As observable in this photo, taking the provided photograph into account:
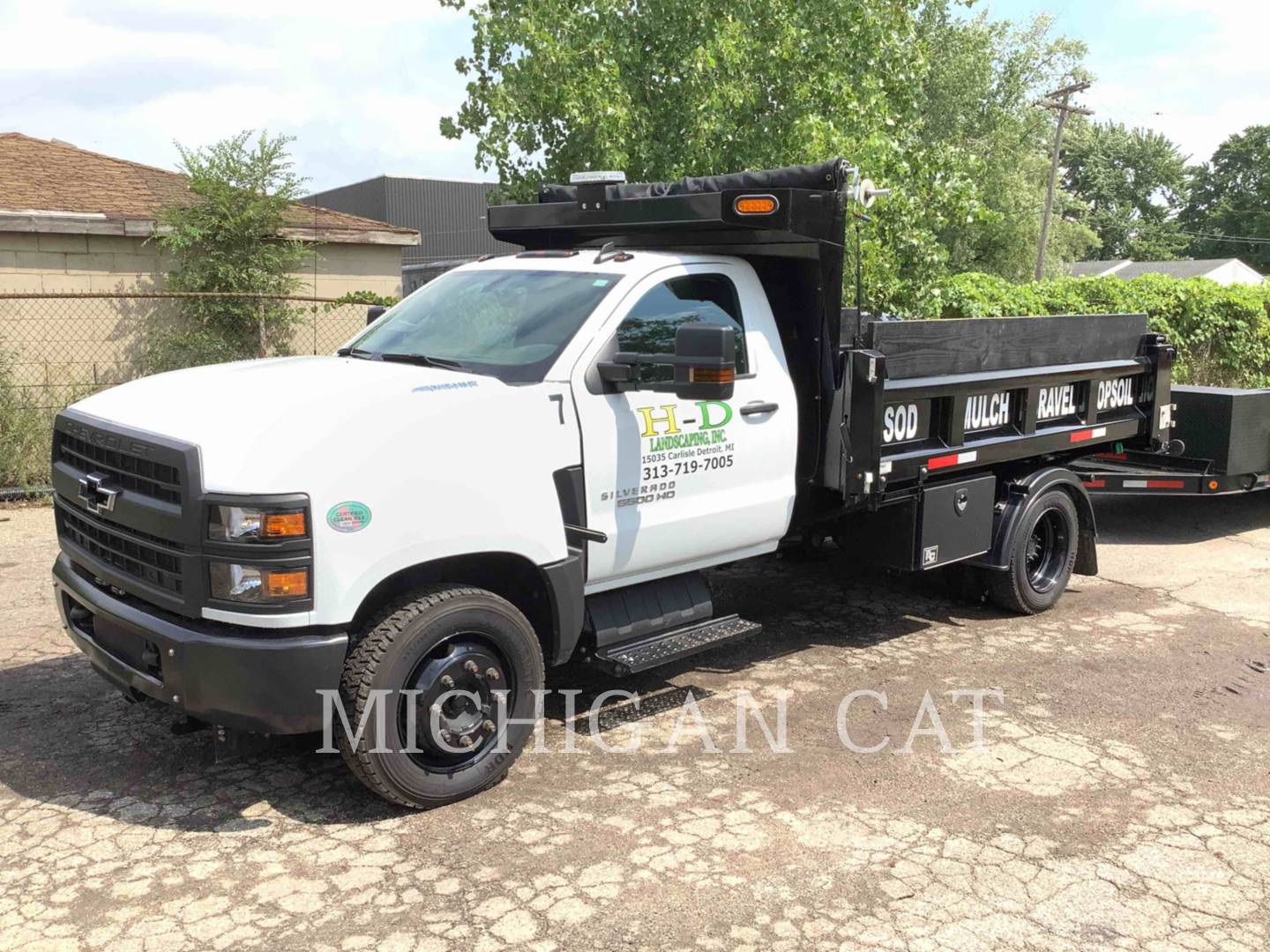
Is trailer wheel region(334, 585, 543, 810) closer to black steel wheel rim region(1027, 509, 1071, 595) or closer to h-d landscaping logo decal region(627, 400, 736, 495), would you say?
h-d landscaping logo decal region(627, 400, 736, 495)

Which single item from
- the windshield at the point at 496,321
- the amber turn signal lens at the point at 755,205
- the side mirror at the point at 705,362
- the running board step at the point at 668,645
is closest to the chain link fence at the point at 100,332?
the windshield at the point at 496,321

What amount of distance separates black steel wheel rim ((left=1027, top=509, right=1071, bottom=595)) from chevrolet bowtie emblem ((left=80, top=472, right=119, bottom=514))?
17.8 ft

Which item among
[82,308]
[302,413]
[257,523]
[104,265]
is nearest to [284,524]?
[257,523]

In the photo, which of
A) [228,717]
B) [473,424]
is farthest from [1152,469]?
[228,717]

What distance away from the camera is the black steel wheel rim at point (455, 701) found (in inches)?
166

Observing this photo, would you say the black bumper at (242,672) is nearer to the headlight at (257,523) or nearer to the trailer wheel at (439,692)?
the trailer wheel at (439,692)

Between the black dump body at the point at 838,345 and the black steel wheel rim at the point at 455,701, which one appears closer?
the black steel wheel rim at the point at 455,701

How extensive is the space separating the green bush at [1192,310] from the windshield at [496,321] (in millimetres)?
10086

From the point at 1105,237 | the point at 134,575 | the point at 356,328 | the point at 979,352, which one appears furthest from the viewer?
the point at 1105,237

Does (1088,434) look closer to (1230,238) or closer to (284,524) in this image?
(284,524)

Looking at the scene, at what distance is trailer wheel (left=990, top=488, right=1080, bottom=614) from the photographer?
22.8 ft

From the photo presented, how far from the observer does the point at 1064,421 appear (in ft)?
23.9

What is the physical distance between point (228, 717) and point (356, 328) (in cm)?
1145

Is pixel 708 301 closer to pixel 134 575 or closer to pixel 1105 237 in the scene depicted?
pixel 134 575
